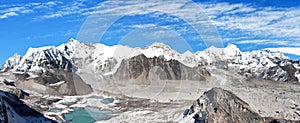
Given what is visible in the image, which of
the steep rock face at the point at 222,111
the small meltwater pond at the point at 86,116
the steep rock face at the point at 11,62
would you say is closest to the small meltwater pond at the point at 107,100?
the small meltwater pond at the point at 86,116

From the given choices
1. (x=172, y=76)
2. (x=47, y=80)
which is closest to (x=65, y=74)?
(x=47, y=80)

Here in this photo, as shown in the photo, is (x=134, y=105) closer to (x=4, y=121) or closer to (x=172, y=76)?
(x=172, y=76)

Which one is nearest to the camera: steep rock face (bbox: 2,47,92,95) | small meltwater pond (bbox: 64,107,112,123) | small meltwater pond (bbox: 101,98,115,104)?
small meltwater pond (bbox: 64,107,112,123)

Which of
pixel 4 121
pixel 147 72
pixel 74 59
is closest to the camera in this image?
pixel 4 121

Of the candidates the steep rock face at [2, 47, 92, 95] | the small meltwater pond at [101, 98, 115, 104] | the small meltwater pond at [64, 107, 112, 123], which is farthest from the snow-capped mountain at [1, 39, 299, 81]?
the small meltwater pond at [64, 107, 112, 123]

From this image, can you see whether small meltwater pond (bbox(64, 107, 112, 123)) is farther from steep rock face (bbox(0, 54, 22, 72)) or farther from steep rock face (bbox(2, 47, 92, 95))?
steep rock face (bbox(0, 54, 22, 72))

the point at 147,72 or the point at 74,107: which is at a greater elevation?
the point at 147,72

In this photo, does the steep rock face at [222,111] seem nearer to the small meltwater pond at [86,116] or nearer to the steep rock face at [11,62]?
the small meltwater pond at [86,116]

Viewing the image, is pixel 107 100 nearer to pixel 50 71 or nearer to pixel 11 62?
pixel 50 71
